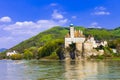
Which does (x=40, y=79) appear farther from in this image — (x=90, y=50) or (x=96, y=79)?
(x=90, y=50)

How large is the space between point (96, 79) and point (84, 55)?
13689cm

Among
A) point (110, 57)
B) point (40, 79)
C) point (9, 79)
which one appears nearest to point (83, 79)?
point (40, 79)

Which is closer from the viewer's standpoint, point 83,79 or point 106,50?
point 83,79

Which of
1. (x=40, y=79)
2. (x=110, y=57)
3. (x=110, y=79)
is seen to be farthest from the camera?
(x=110, y=57)

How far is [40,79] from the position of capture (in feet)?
217

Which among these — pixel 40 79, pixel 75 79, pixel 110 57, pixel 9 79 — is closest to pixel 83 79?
pixel 75 79

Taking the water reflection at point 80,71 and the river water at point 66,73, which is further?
the water reflection at point 80,71

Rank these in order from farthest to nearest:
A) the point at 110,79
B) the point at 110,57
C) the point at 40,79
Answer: the point at 110,57 → the point at 40,79 → the point at 110,79

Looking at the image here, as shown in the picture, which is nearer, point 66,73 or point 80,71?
point 66,73

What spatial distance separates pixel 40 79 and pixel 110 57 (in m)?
127

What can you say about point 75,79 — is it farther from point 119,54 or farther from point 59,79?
point 119,54

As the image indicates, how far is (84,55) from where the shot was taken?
650ft

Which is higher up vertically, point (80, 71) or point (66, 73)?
point (80, 71)

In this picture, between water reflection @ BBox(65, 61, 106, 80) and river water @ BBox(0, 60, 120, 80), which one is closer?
river water @ BBox(0, 60, 120, 80)
